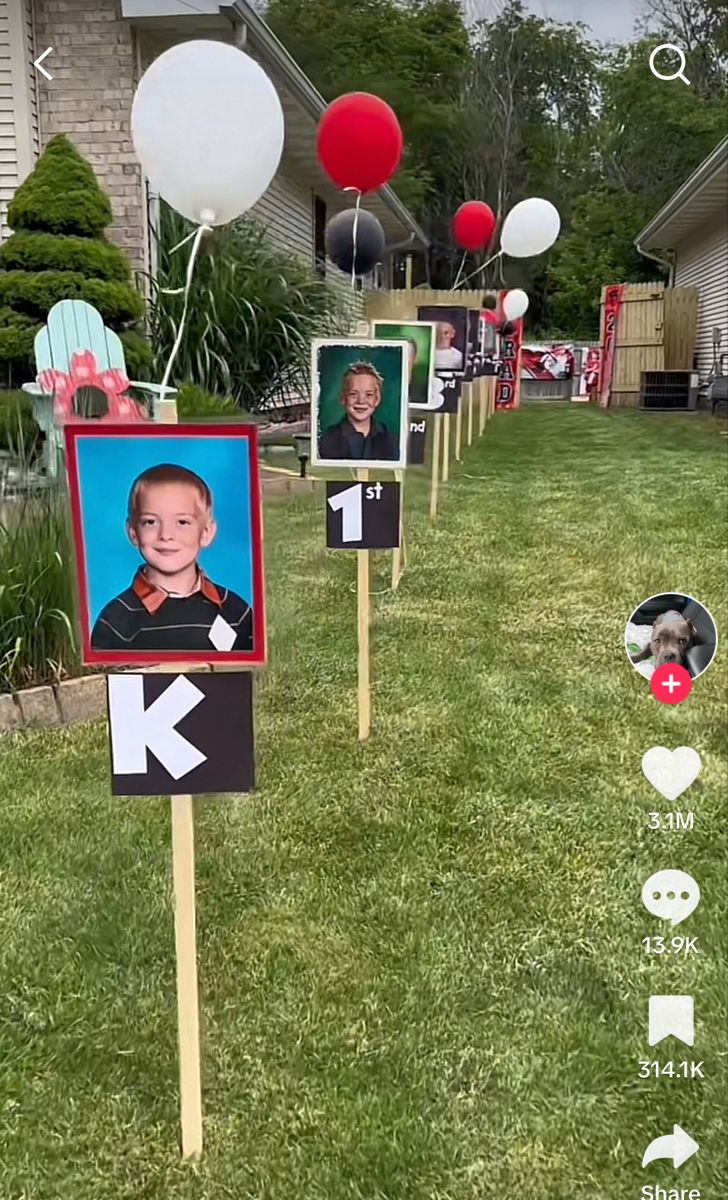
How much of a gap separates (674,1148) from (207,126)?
1160mm

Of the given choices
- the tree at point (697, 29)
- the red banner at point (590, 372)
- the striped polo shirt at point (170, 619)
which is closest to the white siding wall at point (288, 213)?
the red banner at point (590, 372)

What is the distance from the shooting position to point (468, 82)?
3.45ft

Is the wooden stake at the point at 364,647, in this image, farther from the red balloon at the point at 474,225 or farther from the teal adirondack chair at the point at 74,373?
the red balloon at the point at 474,225

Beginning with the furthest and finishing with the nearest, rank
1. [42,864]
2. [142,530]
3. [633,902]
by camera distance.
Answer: [42,864] → [633,902] → [142,530]

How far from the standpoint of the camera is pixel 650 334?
1217 millimetres

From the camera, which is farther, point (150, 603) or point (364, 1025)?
point (364, 1025)

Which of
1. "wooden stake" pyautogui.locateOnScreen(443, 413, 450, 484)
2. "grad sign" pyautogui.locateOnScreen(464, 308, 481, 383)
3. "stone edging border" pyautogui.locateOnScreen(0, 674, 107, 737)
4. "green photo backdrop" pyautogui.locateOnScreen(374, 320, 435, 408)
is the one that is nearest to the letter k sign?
"grad sign" pyautogui.locateOnScreen(464, 308, 481, 383)

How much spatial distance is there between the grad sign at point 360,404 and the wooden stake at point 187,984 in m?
0.99

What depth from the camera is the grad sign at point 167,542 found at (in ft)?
2.84

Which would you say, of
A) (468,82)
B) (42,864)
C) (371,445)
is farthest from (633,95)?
(42,864)

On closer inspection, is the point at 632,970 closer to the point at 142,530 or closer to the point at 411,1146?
the point at 411,1146

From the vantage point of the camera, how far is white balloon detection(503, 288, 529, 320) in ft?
4.20

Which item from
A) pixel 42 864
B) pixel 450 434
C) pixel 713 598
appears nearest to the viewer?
pixel 42 864

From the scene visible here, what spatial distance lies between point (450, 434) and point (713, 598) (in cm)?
132
